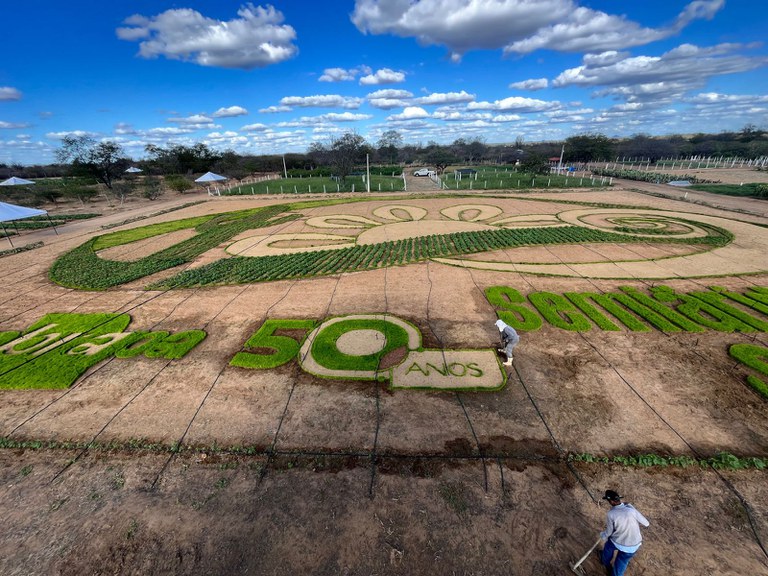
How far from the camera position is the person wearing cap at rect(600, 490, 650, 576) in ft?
20.3

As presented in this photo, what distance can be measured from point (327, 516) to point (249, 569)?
183cm

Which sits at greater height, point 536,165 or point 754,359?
point 536,165

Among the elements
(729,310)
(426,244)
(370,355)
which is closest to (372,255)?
(426,244)

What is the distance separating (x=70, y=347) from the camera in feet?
48.8

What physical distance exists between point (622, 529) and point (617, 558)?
97 cm

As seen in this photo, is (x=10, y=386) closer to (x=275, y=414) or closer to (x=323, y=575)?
(x=275, y=414)

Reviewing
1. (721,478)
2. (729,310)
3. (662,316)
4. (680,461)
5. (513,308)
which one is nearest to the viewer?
(721,478)

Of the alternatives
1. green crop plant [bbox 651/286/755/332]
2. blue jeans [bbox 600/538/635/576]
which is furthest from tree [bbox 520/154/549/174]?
blue jeans [bbox 600/538/635/576]

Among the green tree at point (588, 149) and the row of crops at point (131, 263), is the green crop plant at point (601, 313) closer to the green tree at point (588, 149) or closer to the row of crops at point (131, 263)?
the row of crops at point (131, 263)

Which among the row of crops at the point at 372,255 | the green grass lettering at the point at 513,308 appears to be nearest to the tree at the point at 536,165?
the row of crops at the point at 372,255

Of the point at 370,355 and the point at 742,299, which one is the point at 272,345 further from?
the point at 742,299

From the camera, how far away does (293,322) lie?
53.6 ft

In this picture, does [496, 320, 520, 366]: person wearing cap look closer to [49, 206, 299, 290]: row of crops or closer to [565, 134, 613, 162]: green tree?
[49, 206, 299, 290]: row of crops

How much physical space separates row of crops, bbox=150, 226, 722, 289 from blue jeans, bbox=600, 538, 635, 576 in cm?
1875
